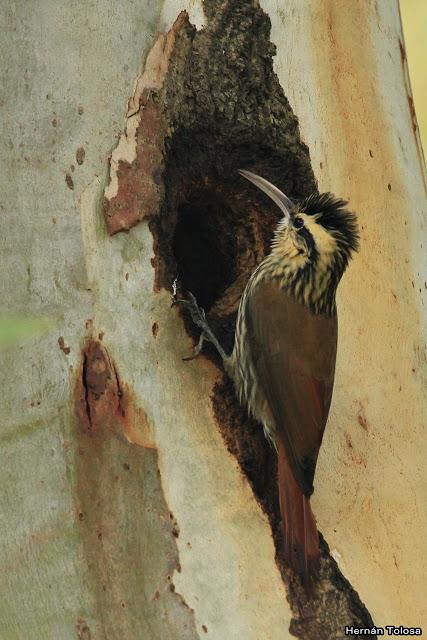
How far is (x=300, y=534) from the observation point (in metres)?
2.88

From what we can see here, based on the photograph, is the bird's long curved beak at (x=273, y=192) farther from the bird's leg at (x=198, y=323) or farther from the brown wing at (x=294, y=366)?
the bird's leg at (x=198, y=323)

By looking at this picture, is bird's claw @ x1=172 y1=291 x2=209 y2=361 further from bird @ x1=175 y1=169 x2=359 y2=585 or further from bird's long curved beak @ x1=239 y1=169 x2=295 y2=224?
bird's long curved beak @ x1=239 y1=169 x2=295 y2=224

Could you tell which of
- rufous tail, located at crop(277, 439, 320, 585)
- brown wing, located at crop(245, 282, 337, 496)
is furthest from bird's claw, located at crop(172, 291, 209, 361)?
rufous tail, located at crop(277, 439, 320, 585)

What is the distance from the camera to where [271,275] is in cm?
376

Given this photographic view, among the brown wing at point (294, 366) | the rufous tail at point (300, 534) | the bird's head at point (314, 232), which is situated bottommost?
the rufous tail at point (300, 534)

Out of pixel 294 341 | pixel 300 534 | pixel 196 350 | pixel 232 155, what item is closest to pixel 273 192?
pixel 232 155

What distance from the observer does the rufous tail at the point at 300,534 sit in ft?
9.46

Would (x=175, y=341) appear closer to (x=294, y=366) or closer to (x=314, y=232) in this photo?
(x=294, y=366)

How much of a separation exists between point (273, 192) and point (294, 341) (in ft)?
1.76

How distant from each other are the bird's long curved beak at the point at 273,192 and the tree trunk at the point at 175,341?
0.10ft

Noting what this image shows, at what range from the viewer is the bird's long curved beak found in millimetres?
3490

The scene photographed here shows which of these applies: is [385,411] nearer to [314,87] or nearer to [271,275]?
[271,275]

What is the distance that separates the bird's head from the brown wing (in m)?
0.16

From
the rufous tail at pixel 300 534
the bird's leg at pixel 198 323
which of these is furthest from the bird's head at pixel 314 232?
the rufous tail at pixel 300 534
